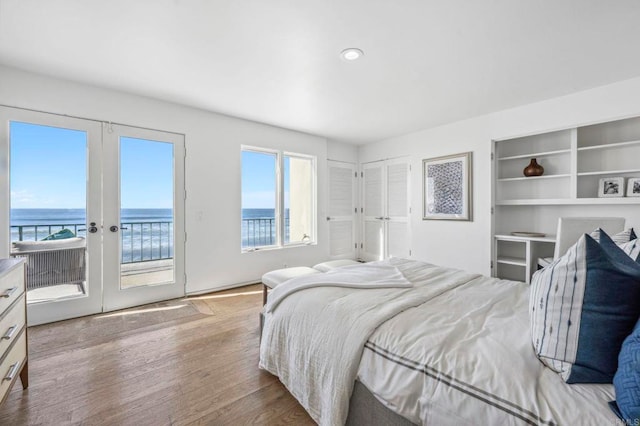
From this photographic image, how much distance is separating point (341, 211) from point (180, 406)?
4.07m

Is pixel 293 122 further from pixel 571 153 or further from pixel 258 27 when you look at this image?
pixel 571 153

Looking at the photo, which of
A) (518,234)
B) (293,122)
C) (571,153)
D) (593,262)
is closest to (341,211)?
(293,122)

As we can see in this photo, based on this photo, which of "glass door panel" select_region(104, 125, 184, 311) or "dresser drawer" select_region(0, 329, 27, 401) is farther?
"glass door panel" select_region(104, 125, 184, 311)

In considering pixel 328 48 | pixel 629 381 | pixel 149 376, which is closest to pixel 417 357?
pixel 629 381

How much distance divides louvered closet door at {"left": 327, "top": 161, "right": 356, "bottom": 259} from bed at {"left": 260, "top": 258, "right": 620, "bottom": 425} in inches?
129

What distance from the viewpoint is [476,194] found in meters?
3.81

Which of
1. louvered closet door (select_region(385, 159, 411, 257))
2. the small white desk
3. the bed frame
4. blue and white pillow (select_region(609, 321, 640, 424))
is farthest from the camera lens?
louvered closet door (select_region(385, 159, 411, 257))

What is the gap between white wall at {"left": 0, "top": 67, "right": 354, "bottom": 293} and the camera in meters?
2.82

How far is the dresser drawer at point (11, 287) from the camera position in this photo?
4.65 ft

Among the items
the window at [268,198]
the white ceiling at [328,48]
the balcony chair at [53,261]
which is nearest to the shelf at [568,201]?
the white ceiling at [328,48]

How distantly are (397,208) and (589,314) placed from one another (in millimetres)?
4051

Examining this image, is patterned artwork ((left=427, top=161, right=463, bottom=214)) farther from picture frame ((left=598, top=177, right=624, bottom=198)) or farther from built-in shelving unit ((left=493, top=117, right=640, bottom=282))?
picture frame ((left=598, top=177, right=624, bottom=198))

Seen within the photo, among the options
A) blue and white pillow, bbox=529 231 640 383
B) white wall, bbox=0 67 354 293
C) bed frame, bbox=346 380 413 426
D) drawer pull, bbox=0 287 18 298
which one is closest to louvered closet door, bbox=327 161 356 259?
white wall, bbox=0 67 354 293

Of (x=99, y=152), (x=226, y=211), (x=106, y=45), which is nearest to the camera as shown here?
(x=106, y=45)
